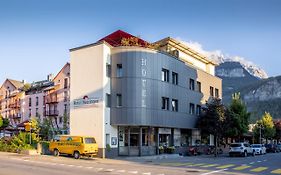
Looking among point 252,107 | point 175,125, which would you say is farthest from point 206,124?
point 252,107

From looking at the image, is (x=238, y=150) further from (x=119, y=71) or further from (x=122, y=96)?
(x=119, y=71)

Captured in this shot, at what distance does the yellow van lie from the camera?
109 ft

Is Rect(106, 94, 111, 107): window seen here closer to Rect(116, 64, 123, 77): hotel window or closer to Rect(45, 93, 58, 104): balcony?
Rect(116, 64, 123, 77): hotel window

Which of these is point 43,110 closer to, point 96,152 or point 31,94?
point 31,94

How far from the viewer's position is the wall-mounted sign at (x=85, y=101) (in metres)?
37.9

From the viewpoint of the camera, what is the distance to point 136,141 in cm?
4028

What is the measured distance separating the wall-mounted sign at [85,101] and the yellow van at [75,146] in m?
4.51

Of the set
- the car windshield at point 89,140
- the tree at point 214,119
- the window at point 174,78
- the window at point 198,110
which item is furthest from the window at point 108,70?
the window at point 198,110

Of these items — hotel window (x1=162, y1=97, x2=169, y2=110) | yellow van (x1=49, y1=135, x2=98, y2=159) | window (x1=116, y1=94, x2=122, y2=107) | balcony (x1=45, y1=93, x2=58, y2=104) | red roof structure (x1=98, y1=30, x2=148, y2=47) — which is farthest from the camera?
balcony (x1=45, y1=93, x2=58, y2=104)

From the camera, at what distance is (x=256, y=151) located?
5469 centimetres

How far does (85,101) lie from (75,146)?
6.33 metres

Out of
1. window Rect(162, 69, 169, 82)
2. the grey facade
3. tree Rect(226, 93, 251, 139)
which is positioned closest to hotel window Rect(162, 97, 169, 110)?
the grey facade

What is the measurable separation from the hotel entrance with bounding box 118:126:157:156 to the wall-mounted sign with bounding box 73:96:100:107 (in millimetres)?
3948

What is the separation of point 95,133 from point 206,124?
17.2 meters
